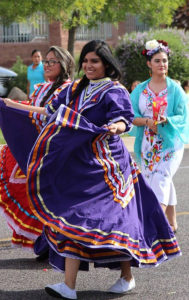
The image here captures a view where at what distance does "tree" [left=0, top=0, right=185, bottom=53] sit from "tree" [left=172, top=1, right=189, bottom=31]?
32.4ft

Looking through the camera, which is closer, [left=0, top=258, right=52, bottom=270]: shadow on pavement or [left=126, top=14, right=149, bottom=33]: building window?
[left=0, top=258, right=52, bottom=270]: shadow on pavement

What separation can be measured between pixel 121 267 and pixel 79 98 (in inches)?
49.0

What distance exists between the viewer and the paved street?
5.34 metres

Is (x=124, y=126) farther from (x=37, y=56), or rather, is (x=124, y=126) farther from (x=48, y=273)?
(x=37, y=56)

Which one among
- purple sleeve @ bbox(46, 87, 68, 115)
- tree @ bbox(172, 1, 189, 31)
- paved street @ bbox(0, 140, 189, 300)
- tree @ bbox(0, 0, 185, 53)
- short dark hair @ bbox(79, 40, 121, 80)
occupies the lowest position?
tree @ bbox(172, 1, 189, 31)

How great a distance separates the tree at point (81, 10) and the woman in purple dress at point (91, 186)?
13.6 metres

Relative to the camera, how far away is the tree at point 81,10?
1880 centimetres

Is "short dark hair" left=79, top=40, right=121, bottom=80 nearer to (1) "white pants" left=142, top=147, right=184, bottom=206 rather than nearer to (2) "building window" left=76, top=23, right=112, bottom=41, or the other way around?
(1) "white pants" left=142, top=147, right=184, bottom=206

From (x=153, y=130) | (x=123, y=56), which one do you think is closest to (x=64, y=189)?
(x=153, y=130)

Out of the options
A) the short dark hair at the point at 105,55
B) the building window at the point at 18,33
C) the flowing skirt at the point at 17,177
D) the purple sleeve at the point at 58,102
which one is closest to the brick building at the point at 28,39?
the building window at the point at 18,33

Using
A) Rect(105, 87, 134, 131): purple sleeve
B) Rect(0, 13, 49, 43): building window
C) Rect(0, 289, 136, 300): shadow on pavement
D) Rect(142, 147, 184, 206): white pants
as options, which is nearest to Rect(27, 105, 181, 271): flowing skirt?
Rect(105, 87, 134, 131): purple sleeve

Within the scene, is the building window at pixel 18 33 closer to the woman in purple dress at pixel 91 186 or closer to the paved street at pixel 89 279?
the paved street at pixel 89 279

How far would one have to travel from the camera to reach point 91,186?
5.04 metres

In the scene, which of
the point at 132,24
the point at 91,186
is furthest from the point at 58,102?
the point at 132,24
